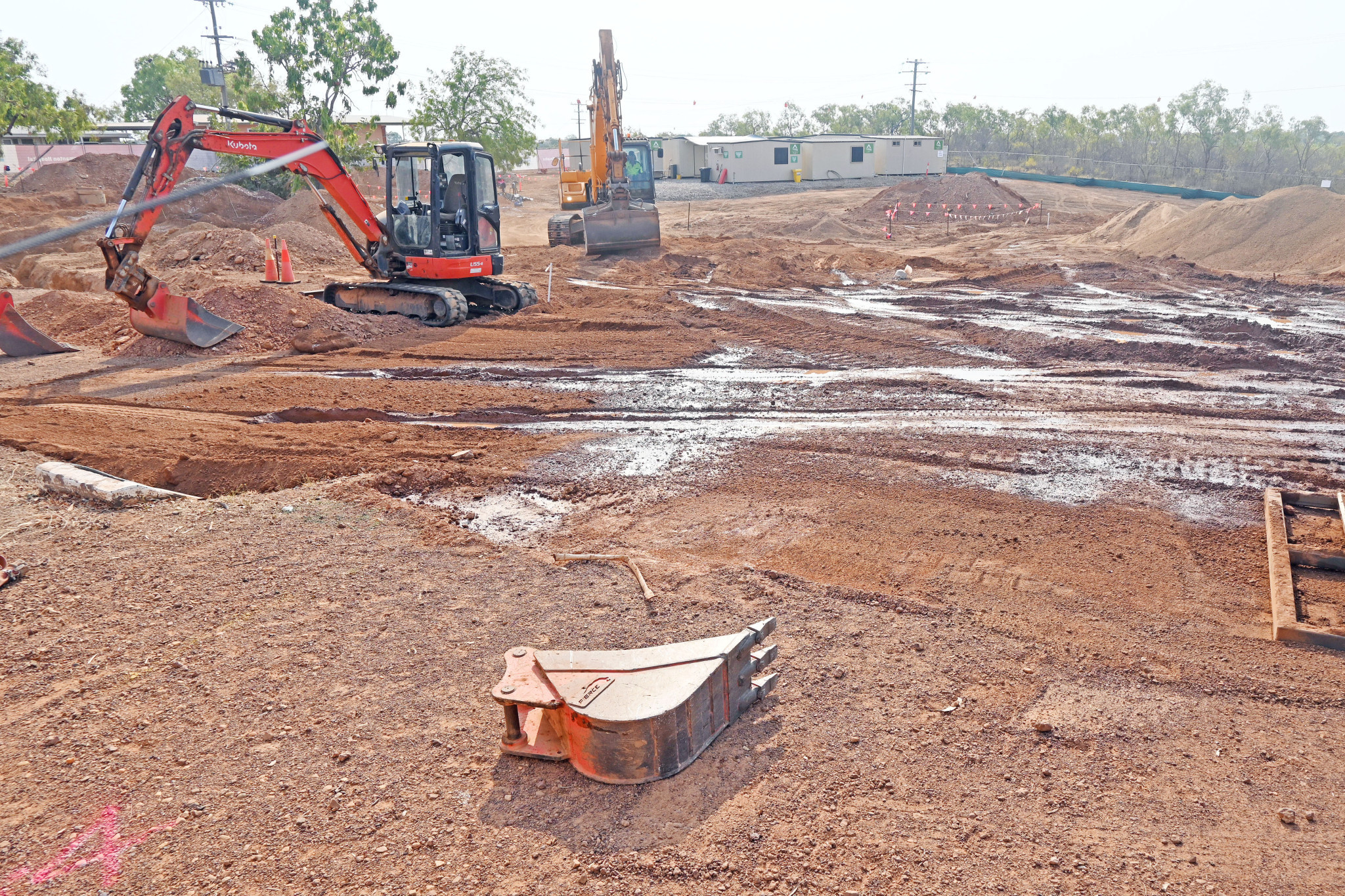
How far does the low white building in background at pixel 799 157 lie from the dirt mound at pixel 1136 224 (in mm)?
24946

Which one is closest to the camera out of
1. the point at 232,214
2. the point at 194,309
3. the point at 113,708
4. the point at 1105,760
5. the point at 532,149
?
the point at 1105,760

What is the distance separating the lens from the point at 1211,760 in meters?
3.94

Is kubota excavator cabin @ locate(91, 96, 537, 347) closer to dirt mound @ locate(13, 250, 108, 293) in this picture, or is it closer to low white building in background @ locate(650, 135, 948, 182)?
dirt mound @ locate(13, 250, 108, 293)

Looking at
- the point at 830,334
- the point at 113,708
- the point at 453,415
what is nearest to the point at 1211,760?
the point at 113,708

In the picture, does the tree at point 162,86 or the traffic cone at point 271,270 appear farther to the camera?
the tree at point 162,86

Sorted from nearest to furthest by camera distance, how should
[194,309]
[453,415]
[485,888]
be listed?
[485,888]
[453,415]
[194,309]

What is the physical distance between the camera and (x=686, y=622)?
509 cm

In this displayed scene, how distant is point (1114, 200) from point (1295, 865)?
4661 cm

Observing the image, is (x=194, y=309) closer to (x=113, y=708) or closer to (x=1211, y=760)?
(x=113, y=708)

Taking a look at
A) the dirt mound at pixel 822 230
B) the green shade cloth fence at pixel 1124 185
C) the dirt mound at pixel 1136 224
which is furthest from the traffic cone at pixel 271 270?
the green shade cloth fence at pixel 1124 185

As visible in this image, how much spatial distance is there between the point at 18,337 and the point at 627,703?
13.4 metres

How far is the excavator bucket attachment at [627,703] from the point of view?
12.0 feet

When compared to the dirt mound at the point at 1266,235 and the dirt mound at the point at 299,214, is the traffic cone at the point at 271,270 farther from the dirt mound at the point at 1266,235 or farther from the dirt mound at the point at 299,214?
the dirt mound at the point at 1266,235

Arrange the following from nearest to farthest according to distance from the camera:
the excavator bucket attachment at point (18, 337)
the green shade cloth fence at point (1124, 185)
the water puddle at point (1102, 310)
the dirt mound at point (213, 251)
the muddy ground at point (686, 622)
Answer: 1. the muddy ground at point (686, 622)
2. the excavator bucket attachment at point (18, 337)
3. the water puddle at point (1102, 310)
4. the dirt mound at point (213, 251)
5. the green shade cloth fence at point (1124, 185)
